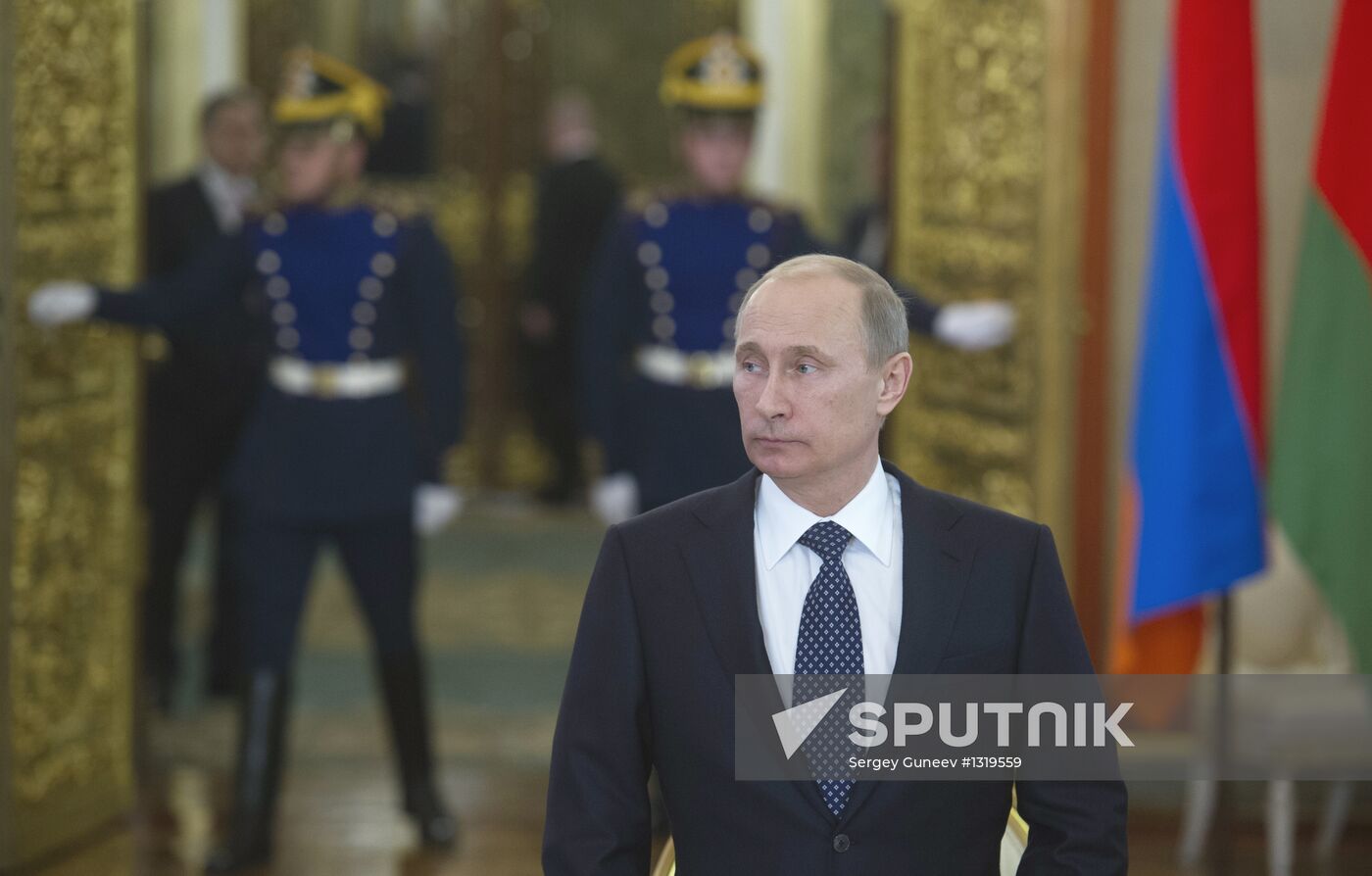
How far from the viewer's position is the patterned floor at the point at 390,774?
178 inches

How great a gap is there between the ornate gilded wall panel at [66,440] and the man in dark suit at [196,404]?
3.01 ft

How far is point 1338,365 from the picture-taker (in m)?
3.63

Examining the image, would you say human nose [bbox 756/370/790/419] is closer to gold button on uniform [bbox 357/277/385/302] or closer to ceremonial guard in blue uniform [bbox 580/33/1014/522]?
ceremonial guard in blue uniform [bbox 580/33/1014/522]

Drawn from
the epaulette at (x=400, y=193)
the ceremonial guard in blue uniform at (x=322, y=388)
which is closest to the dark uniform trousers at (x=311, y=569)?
the ceremonial guard in blue uniform at (x=322, y=388)

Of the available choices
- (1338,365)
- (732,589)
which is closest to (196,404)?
(1338,365)

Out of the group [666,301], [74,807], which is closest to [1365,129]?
[666,301]

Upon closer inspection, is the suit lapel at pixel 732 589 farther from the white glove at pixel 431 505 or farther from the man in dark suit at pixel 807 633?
the white glove at pixel 431 505

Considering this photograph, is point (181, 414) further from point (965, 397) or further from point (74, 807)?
point (965, 397)

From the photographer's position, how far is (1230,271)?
151 inches

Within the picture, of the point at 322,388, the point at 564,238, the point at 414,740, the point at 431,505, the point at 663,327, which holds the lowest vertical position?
the point at 414,740

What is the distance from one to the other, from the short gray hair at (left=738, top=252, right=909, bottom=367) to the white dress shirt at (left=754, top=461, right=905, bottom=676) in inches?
6.4

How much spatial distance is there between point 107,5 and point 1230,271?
2.68m

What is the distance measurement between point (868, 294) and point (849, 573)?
317 millimetres

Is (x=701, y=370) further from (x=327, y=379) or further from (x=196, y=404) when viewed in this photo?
(x=196, y=404)
